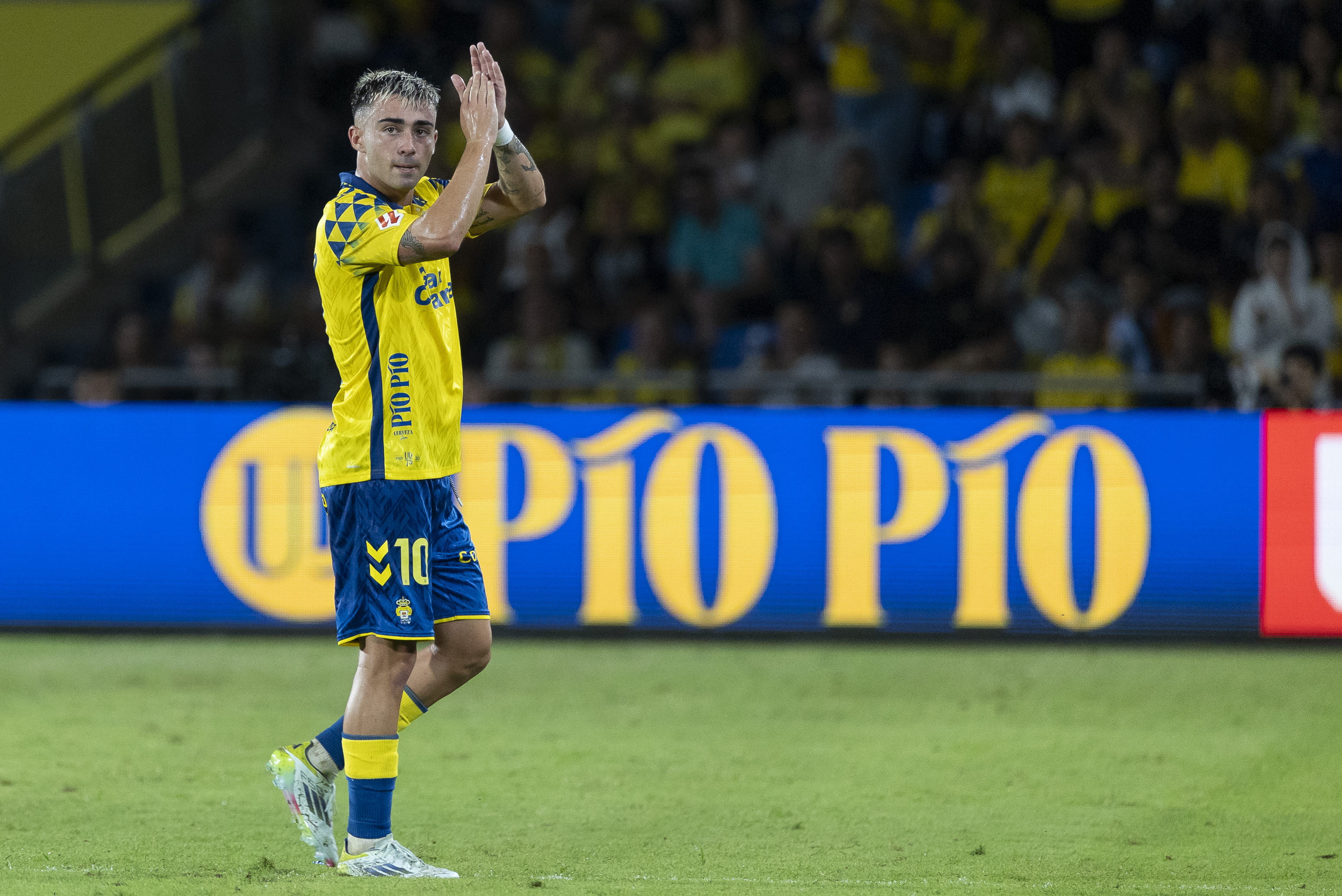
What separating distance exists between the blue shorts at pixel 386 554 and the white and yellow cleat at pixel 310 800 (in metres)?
0.38

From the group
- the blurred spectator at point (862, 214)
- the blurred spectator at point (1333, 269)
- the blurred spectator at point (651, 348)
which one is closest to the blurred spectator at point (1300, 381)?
the blurred spectator at point (1333, 269)

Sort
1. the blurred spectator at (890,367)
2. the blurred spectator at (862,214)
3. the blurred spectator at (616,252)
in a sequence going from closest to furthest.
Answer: the blurred spectator at (890,367) < the blurred spectator at (862,214) < the blurred spectator at (616,252)

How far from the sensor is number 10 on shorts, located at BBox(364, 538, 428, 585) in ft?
15.6

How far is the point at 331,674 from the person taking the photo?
8.52m

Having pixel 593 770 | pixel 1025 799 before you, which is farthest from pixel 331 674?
pixel 1025 799

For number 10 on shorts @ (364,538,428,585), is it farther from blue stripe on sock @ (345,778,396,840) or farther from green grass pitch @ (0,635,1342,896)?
green grass pitch @ (0,635,1342,896)

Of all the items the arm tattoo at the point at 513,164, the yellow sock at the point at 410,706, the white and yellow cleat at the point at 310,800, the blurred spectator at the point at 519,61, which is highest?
the blurred spectator at the point at 519,61

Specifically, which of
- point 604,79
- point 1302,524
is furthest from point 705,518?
point 604,79

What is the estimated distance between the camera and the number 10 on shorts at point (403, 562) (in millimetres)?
4742

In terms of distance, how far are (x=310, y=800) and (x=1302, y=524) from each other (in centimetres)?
595

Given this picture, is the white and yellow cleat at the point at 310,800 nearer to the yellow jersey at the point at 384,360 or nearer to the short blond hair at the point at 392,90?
the yellow jersey at the point at 384,360

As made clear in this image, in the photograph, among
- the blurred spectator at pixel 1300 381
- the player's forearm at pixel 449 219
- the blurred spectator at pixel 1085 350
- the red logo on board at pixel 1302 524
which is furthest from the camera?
the blurred spectator at pixel 1085 350

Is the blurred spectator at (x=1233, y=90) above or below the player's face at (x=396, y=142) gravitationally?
above

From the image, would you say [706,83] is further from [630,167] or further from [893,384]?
[893,384]
